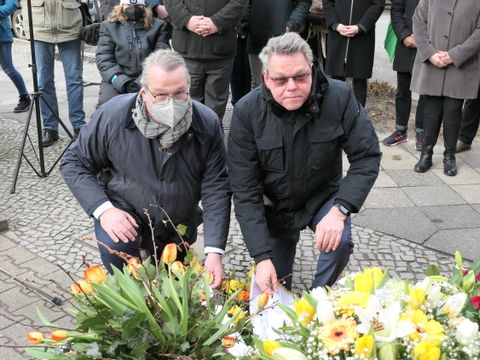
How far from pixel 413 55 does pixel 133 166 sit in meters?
3.70

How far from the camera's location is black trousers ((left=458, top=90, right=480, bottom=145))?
5.67 m

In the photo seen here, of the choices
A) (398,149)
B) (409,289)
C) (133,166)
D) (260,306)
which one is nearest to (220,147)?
(133,166)

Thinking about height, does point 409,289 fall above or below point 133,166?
above

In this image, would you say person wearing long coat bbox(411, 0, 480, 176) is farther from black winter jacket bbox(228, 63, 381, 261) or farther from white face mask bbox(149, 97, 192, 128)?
white face mask bbox(149, 97, 192, 128)

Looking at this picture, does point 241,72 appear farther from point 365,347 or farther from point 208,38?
point 365,347

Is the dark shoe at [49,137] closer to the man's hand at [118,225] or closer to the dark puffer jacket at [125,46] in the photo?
the dark puffer jacket at [125,46]

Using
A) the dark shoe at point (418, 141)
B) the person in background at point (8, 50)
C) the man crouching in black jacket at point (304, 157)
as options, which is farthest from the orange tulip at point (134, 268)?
the person in background at point (8, 50)

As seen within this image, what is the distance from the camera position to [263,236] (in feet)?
9.25

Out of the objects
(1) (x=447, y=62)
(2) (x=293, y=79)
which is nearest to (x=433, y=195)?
(1) (x=447, y=62)

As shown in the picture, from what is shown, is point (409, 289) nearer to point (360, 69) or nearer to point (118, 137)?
point (118, 137)

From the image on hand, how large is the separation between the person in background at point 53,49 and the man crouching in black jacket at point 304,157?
321 centimetres

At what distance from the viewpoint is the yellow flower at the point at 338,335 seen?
1514 mm

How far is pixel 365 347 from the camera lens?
1478mm

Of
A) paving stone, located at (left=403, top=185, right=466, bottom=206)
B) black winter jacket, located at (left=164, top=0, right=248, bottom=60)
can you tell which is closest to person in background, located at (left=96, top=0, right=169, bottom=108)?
black winter jacket, located at (left=164, top=0, right=248, bottom=60)
